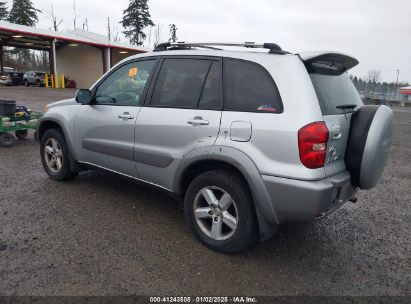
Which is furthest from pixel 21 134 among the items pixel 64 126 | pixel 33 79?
pixel 33 79

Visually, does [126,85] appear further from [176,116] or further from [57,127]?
[57,127]

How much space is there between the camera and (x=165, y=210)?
404cm

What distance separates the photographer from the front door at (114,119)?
375 centimetres

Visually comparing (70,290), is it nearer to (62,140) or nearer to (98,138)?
(98,138)

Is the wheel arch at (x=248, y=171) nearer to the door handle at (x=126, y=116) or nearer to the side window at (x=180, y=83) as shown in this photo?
the side window at (x=180, y=83)

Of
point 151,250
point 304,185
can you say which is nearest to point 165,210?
point 151,250

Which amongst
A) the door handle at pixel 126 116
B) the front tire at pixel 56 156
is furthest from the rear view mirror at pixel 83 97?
the front tire at pixel 56 156

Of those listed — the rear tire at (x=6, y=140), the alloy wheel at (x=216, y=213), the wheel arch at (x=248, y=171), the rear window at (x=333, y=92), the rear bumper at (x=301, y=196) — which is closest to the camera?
the rear bumper at (x=301, y=196)

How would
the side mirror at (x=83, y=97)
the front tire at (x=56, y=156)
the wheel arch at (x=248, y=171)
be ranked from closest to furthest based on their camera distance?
the wheel arch at (x=248, y=171) → the side mirror at (x=83, y=97) → the front tire at (x=56, y=156)

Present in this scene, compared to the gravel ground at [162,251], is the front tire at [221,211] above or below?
above

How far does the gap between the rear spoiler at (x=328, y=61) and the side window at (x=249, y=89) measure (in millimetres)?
384

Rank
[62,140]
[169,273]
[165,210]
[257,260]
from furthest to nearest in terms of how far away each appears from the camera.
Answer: [62,140]
[165,210]
[257,260]
[169,273]

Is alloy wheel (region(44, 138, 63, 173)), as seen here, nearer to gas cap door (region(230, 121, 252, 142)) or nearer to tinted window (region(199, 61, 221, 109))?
tinted window (region(199, 61, 221, 109))

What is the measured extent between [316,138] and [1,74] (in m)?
34.5
